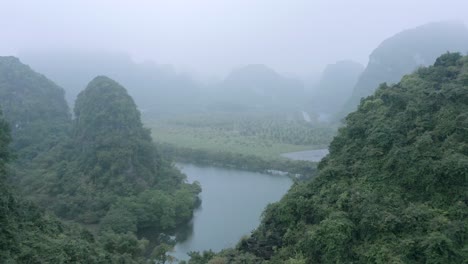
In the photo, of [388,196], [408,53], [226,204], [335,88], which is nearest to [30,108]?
[226,204]

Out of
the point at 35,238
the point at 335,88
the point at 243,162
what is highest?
the point at 335,88

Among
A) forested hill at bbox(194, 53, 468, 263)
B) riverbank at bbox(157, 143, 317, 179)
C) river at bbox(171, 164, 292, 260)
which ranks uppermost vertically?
forested hill at bbox(194, 53, 468, 263)

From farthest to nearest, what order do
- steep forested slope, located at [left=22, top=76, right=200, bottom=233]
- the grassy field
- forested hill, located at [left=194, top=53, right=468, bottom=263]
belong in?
the grassy field < steep forested slope, located at [left=22, top=76, right=200, bottom=233] < forested hill, located at [left=194, top=53, right=468, bottom=263]

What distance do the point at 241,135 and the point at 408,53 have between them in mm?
53712

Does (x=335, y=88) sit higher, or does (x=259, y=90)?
(x=335, y=88)

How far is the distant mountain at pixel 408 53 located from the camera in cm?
9025

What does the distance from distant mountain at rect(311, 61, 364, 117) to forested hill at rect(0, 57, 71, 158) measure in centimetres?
6677

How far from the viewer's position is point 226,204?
33.9 metres

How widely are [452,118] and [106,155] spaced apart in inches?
922

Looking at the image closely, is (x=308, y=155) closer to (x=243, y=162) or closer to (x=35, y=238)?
(x=243, y=162)

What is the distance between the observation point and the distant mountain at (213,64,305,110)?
123125mm

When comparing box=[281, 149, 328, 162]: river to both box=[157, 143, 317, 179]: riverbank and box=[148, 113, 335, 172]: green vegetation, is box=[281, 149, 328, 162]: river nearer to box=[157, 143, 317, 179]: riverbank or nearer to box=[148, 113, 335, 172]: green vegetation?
box=[148, 113, 335, 172]: green vegetation

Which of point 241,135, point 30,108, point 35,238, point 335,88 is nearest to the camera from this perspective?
point 35,238

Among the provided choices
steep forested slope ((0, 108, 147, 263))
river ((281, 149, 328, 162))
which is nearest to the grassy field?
Result: river ((281, 149, 328, 162))
